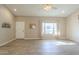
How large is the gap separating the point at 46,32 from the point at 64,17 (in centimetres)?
221

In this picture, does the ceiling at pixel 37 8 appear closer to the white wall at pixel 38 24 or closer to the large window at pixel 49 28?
the white wall at pixel 38 24

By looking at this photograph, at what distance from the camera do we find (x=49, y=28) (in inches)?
457

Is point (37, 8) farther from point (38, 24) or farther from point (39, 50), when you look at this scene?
point (38, 24)

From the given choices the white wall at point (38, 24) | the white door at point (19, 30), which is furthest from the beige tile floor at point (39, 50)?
the white wall at point (38, 24)

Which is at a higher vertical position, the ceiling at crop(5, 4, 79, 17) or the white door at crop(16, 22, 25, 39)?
the ceiling at crop(5, 4, 79, 17)

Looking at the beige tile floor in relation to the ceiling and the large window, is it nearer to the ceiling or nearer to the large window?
the ceiling

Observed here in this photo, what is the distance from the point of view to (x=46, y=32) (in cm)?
1147

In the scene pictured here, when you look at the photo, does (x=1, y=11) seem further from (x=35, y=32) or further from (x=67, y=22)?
(x=67, y=22)

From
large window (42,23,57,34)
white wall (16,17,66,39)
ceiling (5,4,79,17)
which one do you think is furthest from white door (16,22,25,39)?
ceiling (5,4,79,17)

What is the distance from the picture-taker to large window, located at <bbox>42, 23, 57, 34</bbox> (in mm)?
11458

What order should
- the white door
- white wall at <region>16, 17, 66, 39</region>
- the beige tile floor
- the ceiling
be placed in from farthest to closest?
white wall at <region>16, 17, 66, 39</region> → the white door → the ceiling → the beige tile floor

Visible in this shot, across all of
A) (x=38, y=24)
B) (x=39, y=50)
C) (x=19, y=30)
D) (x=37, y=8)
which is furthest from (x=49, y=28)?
(x=39, y=50)

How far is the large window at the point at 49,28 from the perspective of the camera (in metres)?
11.5

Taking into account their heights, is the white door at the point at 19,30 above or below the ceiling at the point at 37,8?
below
